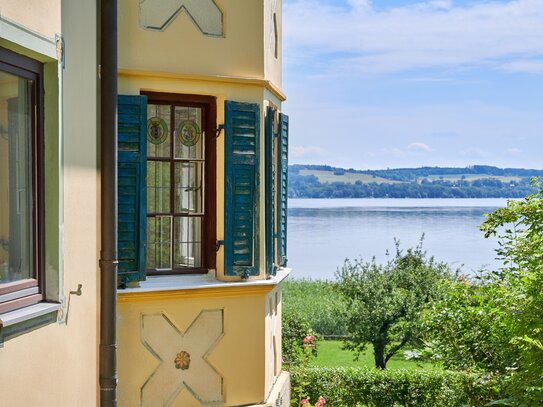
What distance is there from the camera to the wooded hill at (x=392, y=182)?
66.7 meters

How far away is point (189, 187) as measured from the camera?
315 inches

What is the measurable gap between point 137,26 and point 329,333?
845 inches

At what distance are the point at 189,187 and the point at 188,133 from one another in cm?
53

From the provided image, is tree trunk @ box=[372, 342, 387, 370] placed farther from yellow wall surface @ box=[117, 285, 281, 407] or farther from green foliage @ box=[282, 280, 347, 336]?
yellow wall surface @ box=[117, 285, 281, 407]

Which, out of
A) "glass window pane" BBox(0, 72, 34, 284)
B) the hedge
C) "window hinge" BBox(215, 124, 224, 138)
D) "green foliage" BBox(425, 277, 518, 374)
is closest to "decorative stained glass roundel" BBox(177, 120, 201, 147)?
"window hinge" BBox(215, 124, 224, 138)

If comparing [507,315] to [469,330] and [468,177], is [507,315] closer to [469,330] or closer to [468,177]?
[469,330]

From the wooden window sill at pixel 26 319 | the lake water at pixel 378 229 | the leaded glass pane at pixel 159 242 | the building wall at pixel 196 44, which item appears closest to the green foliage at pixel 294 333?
the leaded glass pane at pixel 159 242

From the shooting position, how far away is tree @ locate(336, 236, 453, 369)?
21469mm

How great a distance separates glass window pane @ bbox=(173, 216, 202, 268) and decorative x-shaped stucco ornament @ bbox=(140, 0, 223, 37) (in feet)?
6.04

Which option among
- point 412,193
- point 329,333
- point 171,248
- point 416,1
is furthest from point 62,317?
point 416,1

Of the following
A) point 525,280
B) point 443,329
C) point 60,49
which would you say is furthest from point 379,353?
point 60,49

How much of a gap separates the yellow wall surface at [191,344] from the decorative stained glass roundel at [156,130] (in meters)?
1.49

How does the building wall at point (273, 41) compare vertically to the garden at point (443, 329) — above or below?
above

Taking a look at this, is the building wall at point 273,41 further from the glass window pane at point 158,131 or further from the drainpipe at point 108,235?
the drainpipe at point 108,235
